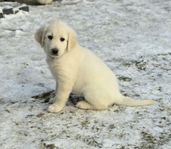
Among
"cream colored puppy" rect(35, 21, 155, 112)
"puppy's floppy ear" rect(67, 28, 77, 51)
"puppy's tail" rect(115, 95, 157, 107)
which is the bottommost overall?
"puppy's tail" rect(115, 95, 157, 107)

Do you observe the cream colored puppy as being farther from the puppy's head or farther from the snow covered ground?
the snow covered ground

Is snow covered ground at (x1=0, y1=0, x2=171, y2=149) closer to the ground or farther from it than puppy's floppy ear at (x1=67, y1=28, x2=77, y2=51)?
closer to the ground

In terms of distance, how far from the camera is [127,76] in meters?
6.54

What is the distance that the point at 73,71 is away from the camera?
506 centimetres

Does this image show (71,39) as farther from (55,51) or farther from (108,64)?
(108,64)

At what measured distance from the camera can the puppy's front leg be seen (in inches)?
200

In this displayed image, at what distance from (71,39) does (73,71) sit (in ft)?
1.26

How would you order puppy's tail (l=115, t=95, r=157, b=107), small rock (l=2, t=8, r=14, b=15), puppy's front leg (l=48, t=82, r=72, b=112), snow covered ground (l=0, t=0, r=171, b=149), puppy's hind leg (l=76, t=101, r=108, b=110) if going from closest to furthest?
snow covered ground (l=0, t=0, r=171, b=149), puppy's front leg (l=48, t=82, r=72, b=112), puppy's hind leg (l=76, t=101, r=108, b=110), puppy's tail (l=115, t=95, r=157, b=107), small rock (l=2, t=8, r=14, b=15)

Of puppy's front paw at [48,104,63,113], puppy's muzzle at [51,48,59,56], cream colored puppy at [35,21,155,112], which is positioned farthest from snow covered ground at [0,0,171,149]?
puppy's muzzle at [51,48,59,56]

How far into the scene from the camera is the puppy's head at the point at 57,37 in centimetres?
Answer: 487

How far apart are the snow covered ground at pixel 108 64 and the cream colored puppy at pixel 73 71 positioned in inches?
7.2

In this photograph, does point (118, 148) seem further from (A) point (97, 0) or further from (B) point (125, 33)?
(A) point (97, 0)

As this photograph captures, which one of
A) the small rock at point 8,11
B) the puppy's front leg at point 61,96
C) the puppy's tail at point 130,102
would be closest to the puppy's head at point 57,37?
the puppy's front leg at point 61,96

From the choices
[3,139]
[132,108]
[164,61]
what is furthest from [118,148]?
[164,61]
